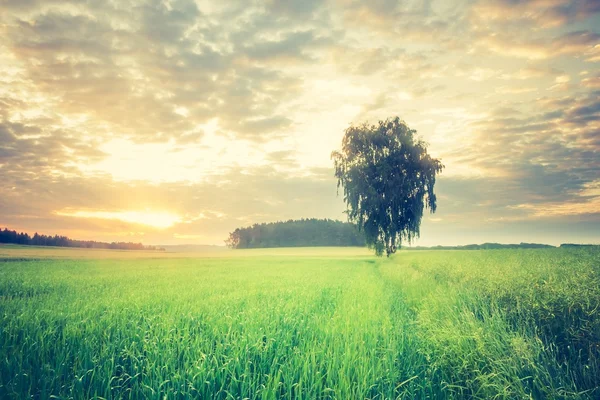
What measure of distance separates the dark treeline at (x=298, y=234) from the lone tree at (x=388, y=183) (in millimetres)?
67718

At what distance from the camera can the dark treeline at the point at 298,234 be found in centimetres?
10644

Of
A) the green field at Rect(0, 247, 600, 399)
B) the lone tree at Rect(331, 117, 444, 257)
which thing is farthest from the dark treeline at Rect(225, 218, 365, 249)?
the green field at Rect(0, 247, 600, 399)

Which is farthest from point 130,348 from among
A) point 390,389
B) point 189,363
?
point 390,389

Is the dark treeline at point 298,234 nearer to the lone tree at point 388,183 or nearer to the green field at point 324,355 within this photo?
the lone tree at point 388,183

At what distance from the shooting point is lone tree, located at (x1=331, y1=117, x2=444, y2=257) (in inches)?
1389

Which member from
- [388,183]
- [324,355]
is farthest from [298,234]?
[324,355]

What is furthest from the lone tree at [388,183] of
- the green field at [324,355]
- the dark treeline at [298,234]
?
the dark treeline at [298,234]

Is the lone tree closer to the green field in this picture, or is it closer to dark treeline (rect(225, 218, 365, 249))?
the green field

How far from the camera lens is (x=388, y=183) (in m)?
35.0

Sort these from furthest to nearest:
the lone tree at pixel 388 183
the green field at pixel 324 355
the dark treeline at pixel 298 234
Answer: the dark treeline at pixel 298 234
the lone tree at pixel 388 183
the green field at pixel 324 355

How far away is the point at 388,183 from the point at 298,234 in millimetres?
78643

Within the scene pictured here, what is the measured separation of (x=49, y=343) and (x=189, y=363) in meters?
3.10

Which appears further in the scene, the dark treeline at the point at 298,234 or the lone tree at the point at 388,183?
the dark treeline at the point at 298,234

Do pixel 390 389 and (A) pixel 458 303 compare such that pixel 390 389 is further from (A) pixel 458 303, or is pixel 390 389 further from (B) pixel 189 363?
(A) pixel 458 303
